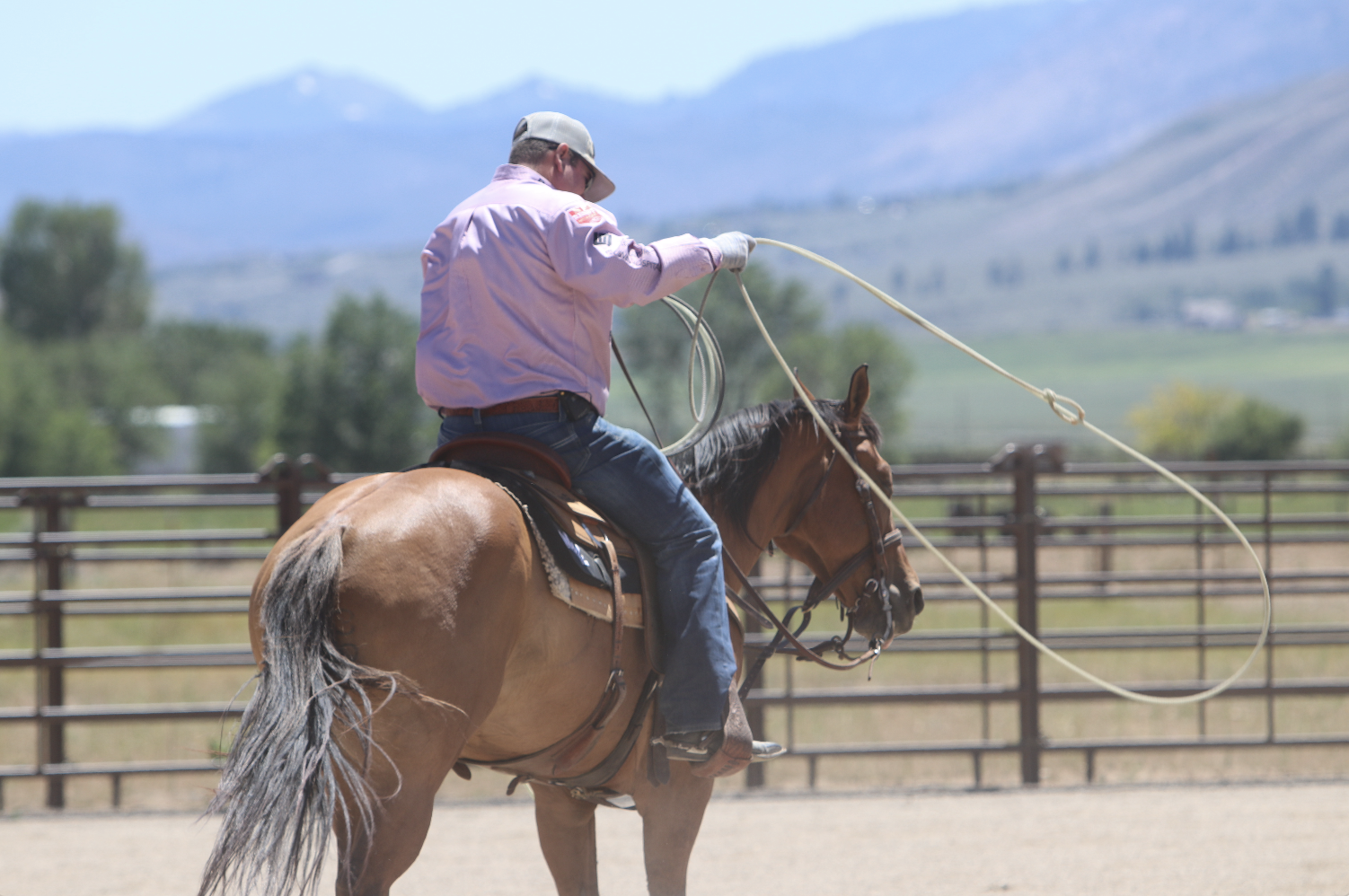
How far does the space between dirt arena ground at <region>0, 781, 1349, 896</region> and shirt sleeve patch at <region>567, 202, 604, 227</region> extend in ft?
11.1

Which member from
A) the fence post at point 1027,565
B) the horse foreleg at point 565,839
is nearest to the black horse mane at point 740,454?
the horse foreleg at point 565,839

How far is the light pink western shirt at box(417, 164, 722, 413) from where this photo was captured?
3.35 metres

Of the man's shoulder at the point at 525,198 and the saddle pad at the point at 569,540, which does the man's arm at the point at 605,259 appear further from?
the saddle pad at the point at 569,540

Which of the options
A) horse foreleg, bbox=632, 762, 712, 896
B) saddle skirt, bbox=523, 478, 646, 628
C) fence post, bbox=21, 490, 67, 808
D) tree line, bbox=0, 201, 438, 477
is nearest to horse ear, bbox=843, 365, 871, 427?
saddle skirt, bbox=523, 478, 646, 628

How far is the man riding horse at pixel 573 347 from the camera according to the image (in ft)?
11.0

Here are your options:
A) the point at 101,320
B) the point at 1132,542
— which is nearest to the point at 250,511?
the point at 1132,542

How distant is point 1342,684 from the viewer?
→ 299 inches

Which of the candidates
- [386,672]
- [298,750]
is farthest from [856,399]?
[298,750]

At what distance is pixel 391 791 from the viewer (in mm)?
2924

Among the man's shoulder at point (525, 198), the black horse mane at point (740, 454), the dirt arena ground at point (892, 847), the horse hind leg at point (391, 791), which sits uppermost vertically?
the man's shoulder at point (525, 198)

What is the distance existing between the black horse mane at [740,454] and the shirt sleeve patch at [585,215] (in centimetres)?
111

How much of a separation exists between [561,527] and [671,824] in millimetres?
1083

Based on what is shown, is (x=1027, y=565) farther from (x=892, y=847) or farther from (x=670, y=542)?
(x=670, y=542)

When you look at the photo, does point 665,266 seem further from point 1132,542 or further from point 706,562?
point 1132,542
